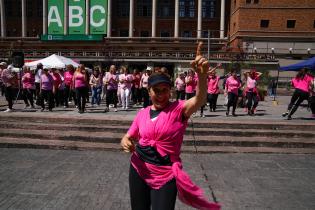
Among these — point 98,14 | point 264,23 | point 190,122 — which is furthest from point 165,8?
point 190,122

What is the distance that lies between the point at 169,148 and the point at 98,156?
532 cm

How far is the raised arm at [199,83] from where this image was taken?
118 inches

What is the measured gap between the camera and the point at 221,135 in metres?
9.67

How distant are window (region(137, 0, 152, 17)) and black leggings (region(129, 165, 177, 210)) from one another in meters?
67.1

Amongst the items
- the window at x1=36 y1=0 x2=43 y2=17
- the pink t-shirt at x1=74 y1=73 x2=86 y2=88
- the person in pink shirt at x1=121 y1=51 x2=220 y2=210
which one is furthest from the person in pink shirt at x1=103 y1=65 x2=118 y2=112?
the window at x1=36 y1=0 x2=43 y2=17

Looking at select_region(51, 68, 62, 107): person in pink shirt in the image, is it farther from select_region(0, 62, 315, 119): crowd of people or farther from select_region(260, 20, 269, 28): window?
select_region(260, 20, 269, 28): window

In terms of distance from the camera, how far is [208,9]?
67.1 metres

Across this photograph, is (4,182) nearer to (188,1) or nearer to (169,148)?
(169,148)

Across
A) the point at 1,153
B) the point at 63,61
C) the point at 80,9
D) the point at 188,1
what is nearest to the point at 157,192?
the point at 1,153

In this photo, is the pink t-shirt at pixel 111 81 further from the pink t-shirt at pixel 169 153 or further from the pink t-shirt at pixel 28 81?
the pink t-shirt at pixel 169 153

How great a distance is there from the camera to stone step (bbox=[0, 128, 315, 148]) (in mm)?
9250

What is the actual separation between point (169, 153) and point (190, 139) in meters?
6.09

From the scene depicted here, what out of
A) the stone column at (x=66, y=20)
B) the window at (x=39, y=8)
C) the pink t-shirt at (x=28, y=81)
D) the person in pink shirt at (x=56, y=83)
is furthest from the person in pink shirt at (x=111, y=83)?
the window at (x=39, y=8)

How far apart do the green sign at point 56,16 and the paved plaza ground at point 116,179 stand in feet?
159
